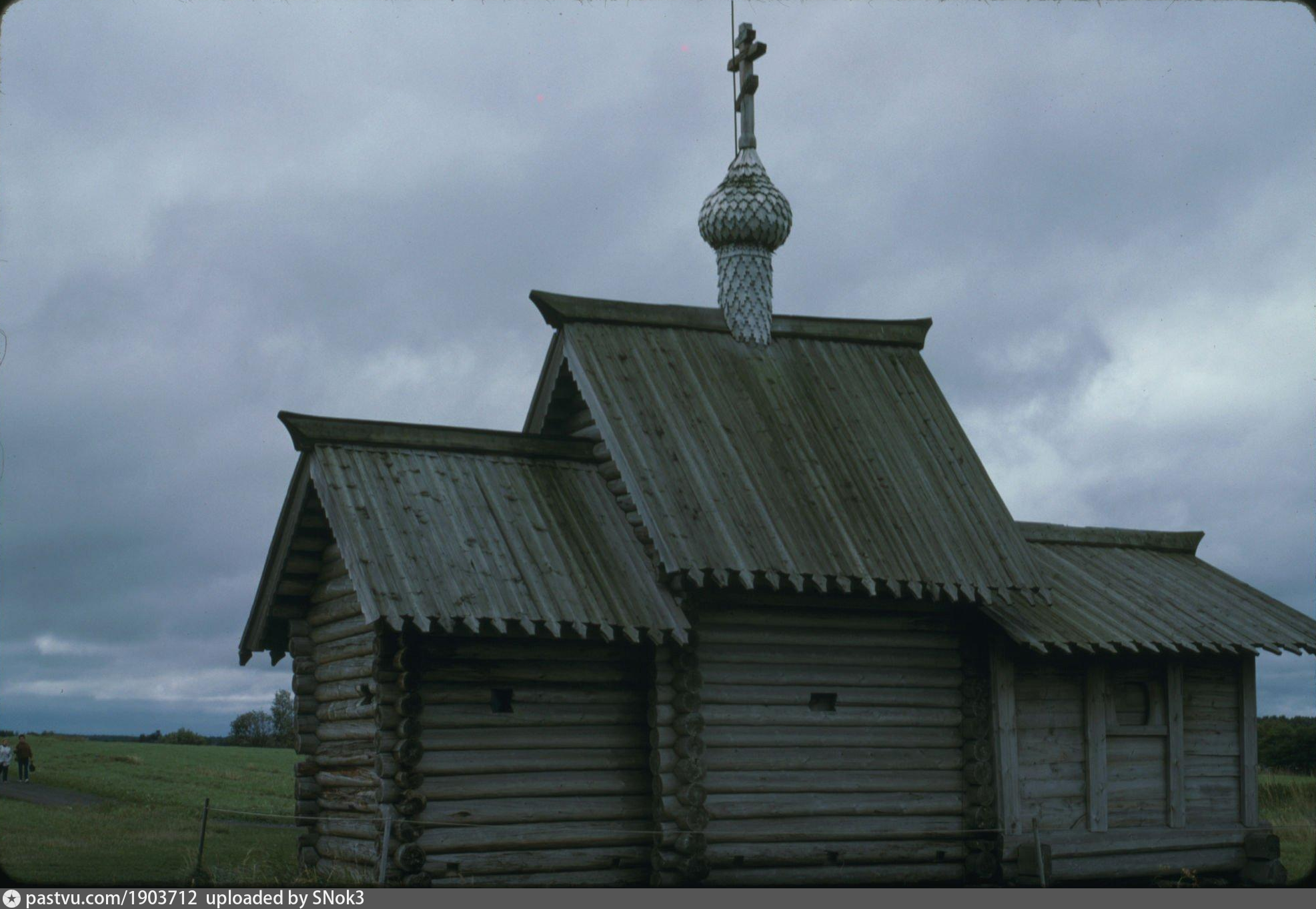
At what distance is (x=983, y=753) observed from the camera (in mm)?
16672

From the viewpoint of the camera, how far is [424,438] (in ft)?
53.0

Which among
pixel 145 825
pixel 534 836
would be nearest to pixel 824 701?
pixel 534 836

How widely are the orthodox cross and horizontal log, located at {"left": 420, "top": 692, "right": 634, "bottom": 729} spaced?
9137mm

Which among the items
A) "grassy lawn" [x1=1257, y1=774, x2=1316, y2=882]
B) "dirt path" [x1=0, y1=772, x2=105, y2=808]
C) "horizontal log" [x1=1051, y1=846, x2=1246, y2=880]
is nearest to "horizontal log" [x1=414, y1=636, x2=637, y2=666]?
"horizontal log" [x1=1051, y1=846, x2=1246, y2=880]

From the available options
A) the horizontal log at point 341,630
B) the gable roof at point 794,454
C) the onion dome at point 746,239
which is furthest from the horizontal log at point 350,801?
the onion dome at point 746,239

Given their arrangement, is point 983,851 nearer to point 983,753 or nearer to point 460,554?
point 983,753

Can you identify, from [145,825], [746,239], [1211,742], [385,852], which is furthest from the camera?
[145,825]

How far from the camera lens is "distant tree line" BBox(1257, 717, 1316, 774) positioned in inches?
1239

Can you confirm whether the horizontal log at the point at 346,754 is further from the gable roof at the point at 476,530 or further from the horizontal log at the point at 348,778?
the gable roof at the point at 476,530

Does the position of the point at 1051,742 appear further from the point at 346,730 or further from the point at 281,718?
the point at 281,718

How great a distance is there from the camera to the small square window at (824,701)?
1620 centimetres

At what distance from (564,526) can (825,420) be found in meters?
4.06

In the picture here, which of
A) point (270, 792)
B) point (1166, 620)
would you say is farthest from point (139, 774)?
point (1166, 620)

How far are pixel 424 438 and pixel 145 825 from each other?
11.5 m
